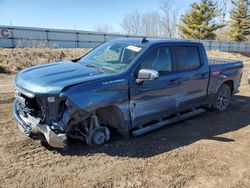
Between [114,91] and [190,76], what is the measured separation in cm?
214

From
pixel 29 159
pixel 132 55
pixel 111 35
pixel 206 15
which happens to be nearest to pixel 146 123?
pixel 132 55

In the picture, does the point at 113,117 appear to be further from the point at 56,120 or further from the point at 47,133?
the point at 47,133

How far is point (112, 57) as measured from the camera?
5312mm

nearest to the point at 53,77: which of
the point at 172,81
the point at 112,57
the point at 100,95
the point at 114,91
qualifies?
the point at 100,95

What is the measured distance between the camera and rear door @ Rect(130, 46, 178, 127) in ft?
15.9

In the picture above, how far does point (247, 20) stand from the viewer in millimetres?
47938

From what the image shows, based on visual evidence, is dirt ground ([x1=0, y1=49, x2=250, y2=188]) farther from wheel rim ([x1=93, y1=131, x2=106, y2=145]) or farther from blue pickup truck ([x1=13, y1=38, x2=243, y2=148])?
blue pickup truck ([x1=13, y1=38, x2=243, y2=148])

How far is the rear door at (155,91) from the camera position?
4832mm

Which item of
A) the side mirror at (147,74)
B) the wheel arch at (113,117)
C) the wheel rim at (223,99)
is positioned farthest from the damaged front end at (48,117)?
the wheel rim at (223,99)

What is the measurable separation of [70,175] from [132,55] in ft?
7.95

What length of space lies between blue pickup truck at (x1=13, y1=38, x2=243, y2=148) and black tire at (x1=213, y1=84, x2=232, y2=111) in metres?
0.65

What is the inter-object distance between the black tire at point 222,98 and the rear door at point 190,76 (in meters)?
0.79

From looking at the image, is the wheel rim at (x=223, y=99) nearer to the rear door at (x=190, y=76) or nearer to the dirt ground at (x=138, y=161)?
the rear door at (x=190, y=76)

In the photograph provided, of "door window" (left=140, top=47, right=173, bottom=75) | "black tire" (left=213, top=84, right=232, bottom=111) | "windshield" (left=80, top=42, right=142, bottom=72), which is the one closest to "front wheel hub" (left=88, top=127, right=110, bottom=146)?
"windshield" (left=80, top=42, right=142, bottom=72)
